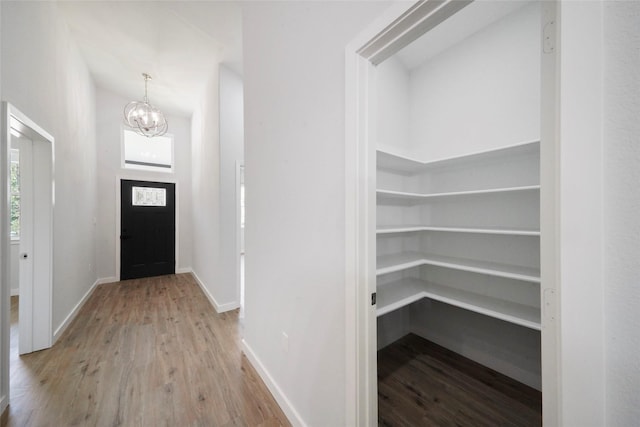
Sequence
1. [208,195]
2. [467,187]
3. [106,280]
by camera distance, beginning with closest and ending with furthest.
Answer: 1. [467,187]
2. [208,195]
3. [106,280]

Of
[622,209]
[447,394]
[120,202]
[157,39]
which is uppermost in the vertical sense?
[157,39]

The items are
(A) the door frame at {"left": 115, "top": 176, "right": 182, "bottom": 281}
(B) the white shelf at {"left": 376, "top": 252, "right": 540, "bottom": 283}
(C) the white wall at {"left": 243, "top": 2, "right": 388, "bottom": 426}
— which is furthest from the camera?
(A) the door frame at {"left": 115, "top": 176, "right": 182, "bottom": 281}

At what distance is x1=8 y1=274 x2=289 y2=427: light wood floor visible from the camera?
1.51 metres

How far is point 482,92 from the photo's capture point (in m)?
2.00

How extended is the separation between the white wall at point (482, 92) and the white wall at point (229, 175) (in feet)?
7.62

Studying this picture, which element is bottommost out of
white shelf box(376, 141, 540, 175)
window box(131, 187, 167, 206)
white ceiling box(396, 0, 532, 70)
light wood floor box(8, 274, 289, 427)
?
light wood floor box(8, 274, 289, 427)

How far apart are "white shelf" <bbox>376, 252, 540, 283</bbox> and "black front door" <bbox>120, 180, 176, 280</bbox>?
4730mm

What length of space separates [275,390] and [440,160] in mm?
2244

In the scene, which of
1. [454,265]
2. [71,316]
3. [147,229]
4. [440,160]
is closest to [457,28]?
[440,160]

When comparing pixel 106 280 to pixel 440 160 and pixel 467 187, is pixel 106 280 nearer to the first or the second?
pixel 440 160

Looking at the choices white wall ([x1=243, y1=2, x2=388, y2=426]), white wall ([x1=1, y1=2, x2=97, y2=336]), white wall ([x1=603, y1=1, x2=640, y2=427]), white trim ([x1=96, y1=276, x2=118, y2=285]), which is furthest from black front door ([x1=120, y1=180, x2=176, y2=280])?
white wall ([x1=603, y1=1, x2=640, y2=427])

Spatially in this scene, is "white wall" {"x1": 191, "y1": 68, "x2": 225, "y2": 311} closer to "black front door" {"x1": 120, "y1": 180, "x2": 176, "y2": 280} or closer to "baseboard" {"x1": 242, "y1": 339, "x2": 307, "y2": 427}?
"black front door" {"x1": 120, "y1": 180, "x2": 176, "y2": 280}

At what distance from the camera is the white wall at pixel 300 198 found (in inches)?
44.1

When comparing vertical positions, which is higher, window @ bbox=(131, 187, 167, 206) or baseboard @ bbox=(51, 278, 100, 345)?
window @ bbox=(131, 187, 167, 206)
